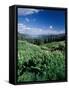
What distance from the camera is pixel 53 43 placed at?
5.04m

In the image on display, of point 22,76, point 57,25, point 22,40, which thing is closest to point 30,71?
point 22,76

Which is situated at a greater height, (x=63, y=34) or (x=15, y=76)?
(x=63, y=34)

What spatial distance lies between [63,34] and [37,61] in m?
0.56

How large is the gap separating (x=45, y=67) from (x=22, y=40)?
0.52 m

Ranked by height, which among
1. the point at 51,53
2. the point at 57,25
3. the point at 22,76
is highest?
the point at 57,25

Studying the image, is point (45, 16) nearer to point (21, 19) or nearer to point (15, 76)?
point (21, 19)

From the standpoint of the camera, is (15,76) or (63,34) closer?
(15,76)

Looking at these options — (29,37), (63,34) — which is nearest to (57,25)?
(63,34)

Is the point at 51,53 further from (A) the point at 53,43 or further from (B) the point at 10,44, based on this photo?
(B) the point at 10,44

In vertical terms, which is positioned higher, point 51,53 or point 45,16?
point 45,16

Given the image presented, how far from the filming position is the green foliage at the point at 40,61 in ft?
15.9

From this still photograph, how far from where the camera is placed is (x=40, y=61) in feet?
16.3

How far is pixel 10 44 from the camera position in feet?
16.2

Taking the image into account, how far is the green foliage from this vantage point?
4.83m
